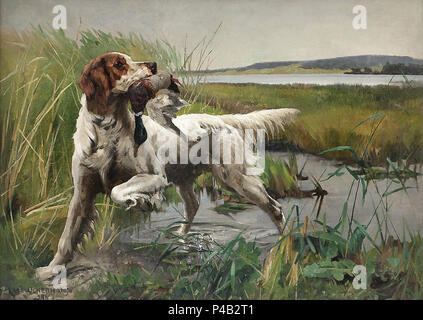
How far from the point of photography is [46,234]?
12.2ft

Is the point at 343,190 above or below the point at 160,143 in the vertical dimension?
below

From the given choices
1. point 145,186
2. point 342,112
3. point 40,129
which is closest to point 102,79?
point 40,129

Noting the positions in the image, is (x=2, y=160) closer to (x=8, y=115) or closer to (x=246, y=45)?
(x=8, y=115)

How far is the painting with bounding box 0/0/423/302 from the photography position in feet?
12.1

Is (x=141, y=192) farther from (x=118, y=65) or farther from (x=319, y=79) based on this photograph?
(x=319, y=79)

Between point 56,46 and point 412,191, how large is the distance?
2.89 m

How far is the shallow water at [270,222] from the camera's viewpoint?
3725 mm

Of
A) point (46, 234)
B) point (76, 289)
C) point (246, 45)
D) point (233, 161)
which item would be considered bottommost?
point (76, 289)

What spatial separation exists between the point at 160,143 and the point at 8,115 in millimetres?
1177

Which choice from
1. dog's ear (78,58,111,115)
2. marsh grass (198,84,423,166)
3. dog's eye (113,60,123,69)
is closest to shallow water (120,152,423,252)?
marsh grass (198,84,423,166)

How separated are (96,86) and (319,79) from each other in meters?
1.64

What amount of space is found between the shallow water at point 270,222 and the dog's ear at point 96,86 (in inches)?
35.5

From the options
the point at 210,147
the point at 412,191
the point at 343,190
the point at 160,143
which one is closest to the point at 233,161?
the point at 210,147

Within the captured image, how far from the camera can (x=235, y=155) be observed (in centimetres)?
367
